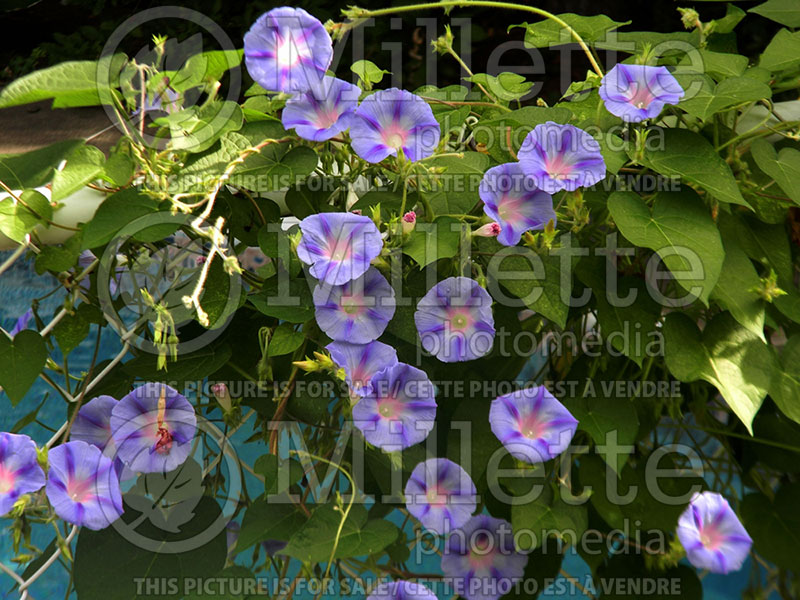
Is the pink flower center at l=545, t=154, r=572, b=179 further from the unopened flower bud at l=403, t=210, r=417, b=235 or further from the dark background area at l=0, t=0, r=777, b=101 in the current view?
the dark background area at l=0, t=0, r=777, b=101

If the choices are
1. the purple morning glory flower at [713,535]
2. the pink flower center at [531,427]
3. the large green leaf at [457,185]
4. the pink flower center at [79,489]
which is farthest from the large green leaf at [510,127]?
the pink flower center at [79,489]

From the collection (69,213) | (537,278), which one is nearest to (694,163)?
(537,278)

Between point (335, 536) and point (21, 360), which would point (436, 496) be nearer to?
point (335, 536)

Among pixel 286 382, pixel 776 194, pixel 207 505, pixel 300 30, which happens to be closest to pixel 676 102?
pixel 776 194

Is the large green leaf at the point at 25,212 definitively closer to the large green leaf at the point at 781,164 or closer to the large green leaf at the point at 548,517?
the large green leaf at the point at 548,517

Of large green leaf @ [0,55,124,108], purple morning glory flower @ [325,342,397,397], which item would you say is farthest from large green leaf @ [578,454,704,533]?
large green leaf @ [0,55,124,108]
